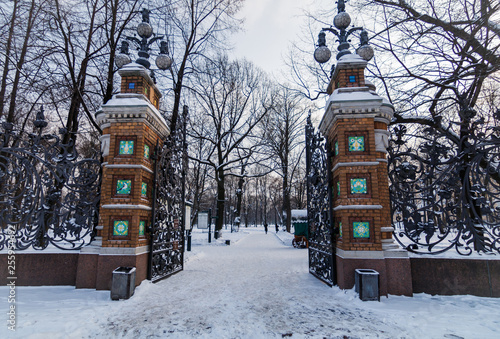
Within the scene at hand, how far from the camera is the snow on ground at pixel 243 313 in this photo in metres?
3.63

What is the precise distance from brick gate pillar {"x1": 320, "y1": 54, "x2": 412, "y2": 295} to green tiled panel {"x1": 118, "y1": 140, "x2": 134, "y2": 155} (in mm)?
4348

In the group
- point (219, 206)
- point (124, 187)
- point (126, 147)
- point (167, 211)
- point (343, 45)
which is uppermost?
point (343, 45)

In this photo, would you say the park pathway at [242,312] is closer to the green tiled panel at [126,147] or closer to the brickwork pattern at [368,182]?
the brickwork pattern at [368,182]

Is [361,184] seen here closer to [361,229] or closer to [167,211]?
[361,229]

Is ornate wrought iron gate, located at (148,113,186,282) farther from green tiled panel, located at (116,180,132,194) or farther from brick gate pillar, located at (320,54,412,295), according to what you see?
brick gate pillar, located at (320,54,412,295)

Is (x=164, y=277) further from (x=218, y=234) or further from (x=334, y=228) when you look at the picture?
(x=218, y=234)

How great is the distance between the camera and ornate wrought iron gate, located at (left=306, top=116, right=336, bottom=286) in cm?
615

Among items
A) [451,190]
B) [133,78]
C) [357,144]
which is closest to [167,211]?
[133,78]

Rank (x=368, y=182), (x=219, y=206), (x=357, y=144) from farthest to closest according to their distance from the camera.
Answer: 1. (x=219, y=206)
2. (x=357, y=144)
3. (x=368, y=182)

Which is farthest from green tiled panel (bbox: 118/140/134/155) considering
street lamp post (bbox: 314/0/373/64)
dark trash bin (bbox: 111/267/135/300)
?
street lamp post (bbox: 314/0/373/64)

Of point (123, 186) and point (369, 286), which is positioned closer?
point (369, 286)

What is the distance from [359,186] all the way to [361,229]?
847 millimetres

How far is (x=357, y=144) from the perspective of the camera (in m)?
5.71

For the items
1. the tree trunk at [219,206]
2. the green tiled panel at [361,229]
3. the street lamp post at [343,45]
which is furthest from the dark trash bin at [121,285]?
the tree trunk at [219,206]
